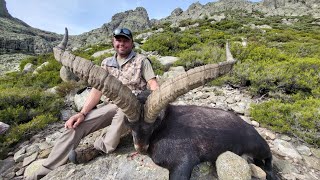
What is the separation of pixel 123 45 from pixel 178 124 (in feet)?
6.68

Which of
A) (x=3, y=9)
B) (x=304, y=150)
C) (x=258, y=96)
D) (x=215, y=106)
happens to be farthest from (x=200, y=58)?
(x=3, y=9)

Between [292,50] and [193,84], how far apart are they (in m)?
13.2

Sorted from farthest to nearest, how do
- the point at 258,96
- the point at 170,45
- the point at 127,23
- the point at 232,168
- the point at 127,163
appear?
the point at 127,23, the point at 170,45, the point at 258,96, the point at 127,163, the point at 232,168

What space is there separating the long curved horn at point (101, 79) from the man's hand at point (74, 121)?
4.76 feet

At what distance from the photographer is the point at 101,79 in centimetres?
293

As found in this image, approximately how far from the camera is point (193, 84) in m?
2.87

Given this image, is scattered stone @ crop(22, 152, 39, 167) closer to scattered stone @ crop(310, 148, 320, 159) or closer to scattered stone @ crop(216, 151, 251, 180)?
scattered stone @ crop(216, 151, 251, 180)

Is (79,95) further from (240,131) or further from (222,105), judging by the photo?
(240,131)

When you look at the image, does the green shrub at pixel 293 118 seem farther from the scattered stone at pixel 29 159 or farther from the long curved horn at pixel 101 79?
the scattered stone at pixel 29 159

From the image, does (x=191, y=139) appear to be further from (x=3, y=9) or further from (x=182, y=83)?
(x=3, y=9)

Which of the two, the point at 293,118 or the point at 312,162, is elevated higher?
the point at 293,118

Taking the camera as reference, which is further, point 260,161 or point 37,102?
point 37,102

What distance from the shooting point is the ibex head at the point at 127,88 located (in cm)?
275

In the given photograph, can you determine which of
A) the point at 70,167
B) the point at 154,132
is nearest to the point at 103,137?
the point at 70,167
